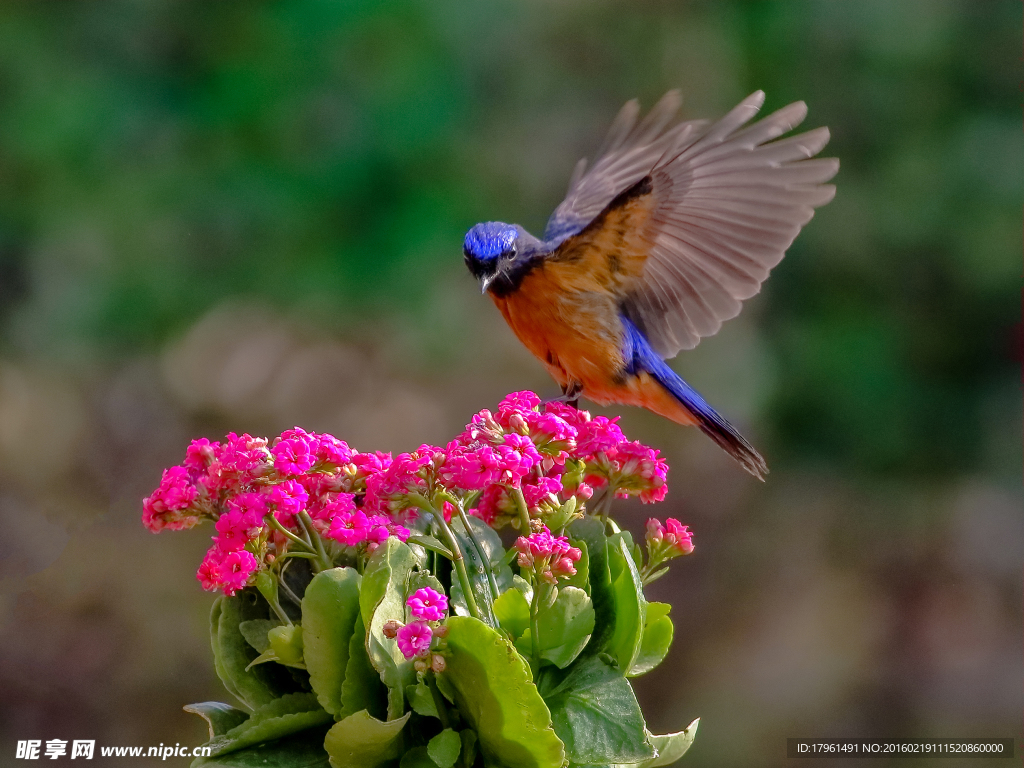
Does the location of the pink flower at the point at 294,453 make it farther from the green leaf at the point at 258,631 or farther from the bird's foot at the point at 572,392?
the bird's foot at the point at 572,392

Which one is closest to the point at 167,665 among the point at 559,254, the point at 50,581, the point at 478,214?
the point at 50,581

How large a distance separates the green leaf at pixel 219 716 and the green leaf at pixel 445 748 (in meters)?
0.28

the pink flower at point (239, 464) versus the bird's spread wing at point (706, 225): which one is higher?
the bird's spread wing at point (706, 225)

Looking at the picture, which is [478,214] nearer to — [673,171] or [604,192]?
[604,192]

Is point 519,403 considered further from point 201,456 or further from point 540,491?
point 201,456

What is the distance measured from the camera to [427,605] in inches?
41.3

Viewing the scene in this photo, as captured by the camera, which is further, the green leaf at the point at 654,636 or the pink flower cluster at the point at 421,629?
the green leaf at the point at 654,636

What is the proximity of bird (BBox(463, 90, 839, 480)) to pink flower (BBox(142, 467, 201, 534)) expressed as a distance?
996 mm

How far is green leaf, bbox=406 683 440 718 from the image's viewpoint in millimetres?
1101

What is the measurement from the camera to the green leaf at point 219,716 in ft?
4.00

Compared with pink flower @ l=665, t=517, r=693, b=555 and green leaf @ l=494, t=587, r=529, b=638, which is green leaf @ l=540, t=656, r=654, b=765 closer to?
green leaf @ l=494, t=587, r=529, b=638

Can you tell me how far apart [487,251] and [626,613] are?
3.60 ft

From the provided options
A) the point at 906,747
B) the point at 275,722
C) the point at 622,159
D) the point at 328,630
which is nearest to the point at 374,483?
the point at 328,630

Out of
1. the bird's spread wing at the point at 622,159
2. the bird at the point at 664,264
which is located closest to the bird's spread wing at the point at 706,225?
the bird at the point at 664,264
